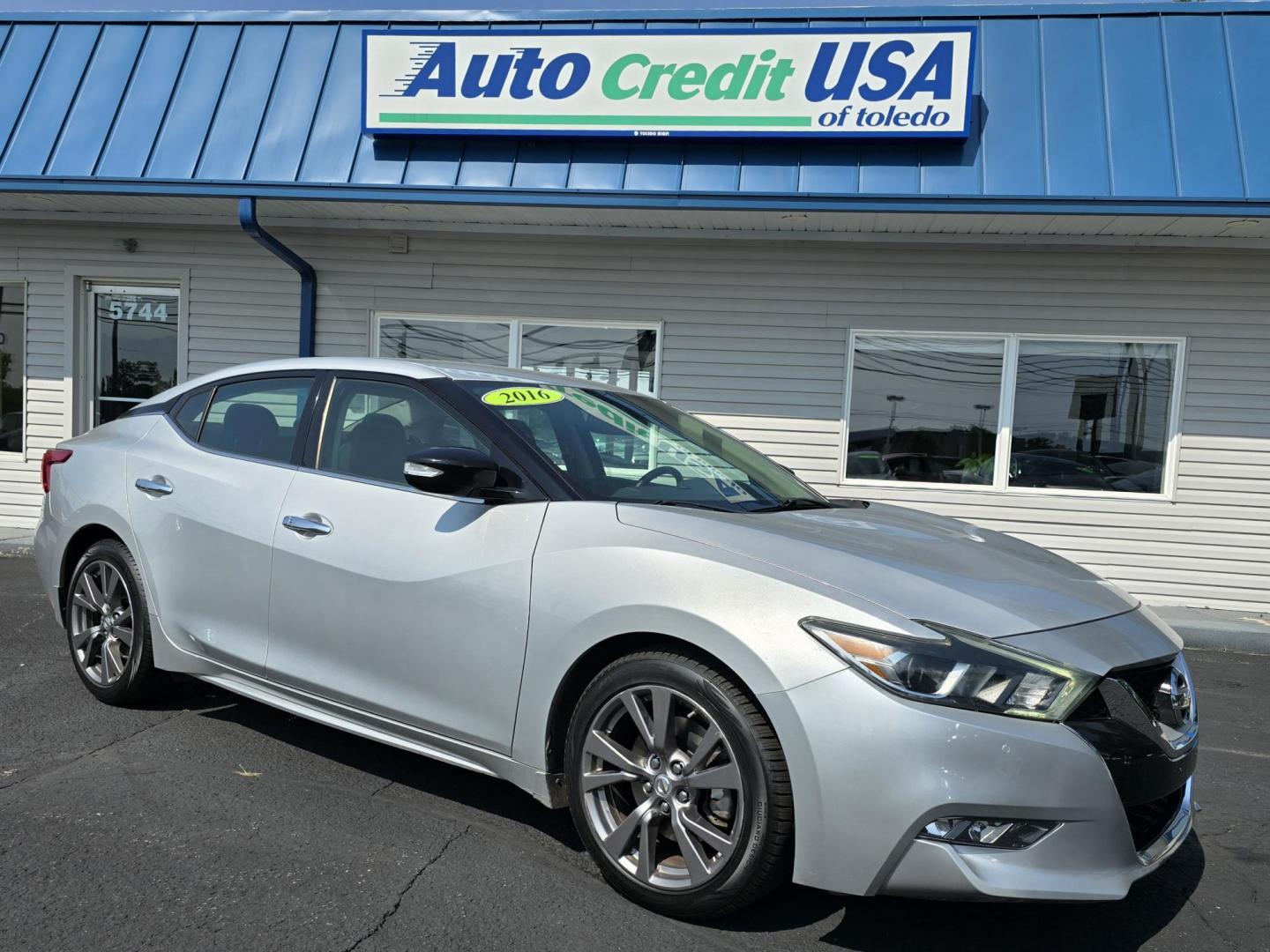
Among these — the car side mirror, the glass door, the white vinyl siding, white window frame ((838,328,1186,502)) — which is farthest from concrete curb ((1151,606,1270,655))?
the glass door

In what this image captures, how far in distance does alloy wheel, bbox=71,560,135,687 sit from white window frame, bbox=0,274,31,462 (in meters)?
6.29

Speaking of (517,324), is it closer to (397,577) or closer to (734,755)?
(397,577)

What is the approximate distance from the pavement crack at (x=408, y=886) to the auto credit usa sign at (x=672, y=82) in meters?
5.94

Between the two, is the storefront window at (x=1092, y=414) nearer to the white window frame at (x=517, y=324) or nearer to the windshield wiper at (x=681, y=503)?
the white window frame at (x=517, y=324)

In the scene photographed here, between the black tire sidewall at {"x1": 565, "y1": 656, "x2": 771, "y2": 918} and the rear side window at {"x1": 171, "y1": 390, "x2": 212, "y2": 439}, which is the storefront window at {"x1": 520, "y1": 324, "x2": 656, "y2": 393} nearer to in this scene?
the rear side window at {"x1": 171, "y1": 390, "x2": 212, "y2": 439}

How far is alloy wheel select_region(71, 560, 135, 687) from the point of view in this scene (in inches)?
166

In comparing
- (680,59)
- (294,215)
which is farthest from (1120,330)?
(294,215)

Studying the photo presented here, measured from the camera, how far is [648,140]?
25.5 feet

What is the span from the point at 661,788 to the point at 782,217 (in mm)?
5930

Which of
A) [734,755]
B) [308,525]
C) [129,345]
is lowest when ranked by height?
[734,755]

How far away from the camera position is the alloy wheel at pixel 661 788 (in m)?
2.62

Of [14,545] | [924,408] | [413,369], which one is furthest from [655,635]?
[14,545]

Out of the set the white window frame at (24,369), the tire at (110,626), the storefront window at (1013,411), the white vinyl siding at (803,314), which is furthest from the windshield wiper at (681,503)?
the white window frame at (24,369)

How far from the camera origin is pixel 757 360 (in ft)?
28.1
